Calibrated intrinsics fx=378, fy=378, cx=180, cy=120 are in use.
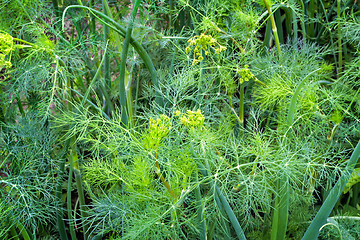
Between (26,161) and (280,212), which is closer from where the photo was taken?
(280,212)

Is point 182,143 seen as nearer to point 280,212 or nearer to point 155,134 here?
point 155,134

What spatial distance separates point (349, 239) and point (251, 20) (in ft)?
1.92

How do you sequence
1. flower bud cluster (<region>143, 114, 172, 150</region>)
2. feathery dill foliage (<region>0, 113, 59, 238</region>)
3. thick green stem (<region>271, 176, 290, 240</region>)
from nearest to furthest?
flower bud cluster (<region>143, 114, 172, 150</region>) → thick green stem (<region>271, 176, 290, 240</region>) → feathery dill foliage (<region>0, 113, 59, 238</region>)

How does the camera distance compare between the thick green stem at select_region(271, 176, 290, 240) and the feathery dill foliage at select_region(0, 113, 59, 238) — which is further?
the feathery dill foliage at select_region(0, 113, 59, 238)

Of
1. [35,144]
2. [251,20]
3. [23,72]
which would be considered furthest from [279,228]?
A: [23,72]

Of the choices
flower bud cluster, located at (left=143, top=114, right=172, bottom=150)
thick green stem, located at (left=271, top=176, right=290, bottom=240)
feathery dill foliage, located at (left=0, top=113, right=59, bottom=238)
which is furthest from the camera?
feathery dill foliage, located at (left=0, top=113, right=59, bottom=238)

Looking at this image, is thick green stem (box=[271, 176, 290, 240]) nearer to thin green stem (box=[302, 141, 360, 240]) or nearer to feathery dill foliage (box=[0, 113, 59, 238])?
thin green stem (box=[302, 141, 360, 240])

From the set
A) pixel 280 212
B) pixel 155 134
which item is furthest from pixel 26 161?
pixel 280 212

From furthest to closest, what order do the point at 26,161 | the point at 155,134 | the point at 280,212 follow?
the point at 26,161 < the point at 280,212 < the point at 155,134

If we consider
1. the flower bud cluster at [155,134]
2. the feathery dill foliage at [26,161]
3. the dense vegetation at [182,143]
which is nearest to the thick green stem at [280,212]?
the dense vegetation at [182,143]

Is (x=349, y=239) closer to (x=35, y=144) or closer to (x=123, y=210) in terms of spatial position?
(x=123, y=210)

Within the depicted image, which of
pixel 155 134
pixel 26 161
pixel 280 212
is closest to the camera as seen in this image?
pixel 155 134

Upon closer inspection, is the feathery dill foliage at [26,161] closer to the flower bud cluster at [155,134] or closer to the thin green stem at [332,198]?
the flower bud cluster at [155,134]

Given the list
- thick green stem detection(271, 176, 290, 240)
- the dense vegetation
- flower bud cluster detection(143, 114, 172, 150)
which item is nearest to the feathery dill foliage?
the dense vegetation
